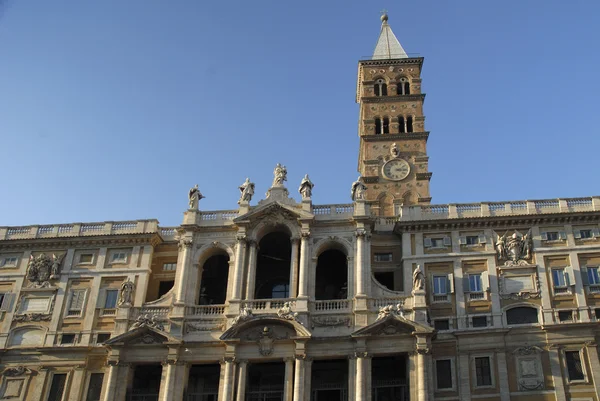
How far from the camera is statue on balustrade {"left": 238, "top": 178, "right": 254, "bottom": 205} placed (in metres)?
51.8

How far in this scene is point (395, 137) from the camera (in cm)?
6512

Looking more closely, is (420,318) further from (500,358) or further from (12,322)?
(12,322)

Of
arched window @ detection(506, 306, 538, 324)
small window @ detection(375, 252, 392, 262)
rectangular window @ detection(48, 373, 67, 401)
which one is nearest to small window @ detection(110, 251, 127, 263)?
rectangular window @ detection(48, 373, 67, 401)

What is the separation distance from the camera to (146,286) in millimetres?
51156

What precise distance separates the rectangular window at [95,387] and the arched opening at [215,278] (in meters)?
9.32

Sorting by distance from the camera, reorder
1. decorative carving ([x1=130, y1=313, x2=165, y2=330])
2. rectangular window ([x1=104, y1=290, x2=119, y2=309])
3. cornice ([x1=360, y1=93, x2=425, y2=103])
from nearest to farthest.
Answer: decorative carving ([x1=130, y1=313, x2=165, y2=330]), rectangular window ([x1=104, y1=290, x2=119, y2=309]), cornice ([x1=360, y1=93, x2=425, y2=103])

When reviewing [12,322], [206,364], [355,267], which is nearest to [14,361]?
[12,322]

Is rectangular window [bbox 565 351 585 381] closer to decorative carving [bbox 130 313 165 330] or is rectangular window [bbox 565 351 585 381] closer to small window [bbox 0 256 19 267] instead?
decorative carving [bbox 130 313 165 330]

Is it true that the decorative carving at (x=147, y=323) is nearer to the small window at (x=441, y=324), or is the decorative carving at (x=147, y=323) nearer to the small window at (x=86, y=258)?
the small window at (x=86, y=258)

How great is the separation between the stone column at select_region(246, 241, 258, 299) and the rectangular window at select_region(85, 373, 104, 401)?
1157cm

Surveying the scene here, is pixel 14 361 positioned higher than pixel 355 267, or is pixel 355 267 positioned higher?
pixel 355 267

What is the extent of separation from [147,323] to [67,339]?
282 inches

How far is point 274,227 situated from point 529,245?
17663mm

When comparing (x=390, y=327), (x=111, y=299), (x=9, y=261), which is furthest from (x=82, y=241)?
(x=390, y=327)
